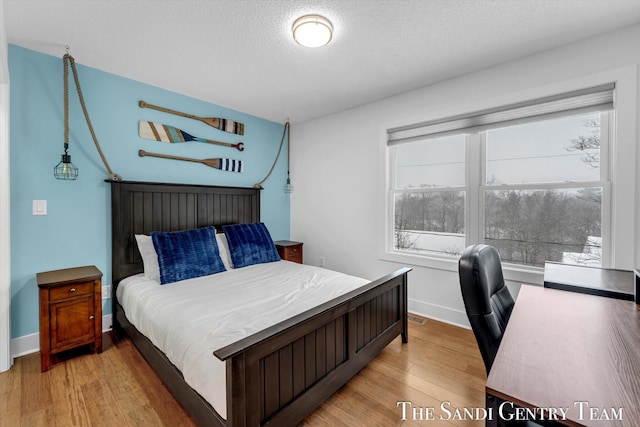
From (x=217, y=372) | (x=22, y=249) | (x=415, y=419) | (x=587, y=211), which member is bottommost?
(x=415, y=419)

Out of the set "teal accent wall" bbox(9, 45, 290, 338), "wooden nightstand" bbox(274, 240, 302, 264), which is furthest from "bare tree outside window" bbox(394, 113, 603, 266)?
"teal accent wall" bbox(9, 45, 290, 338)

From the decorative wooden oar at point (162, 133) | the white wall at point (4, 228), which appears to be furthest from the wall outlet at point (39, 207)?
the decorative wooden oar at point (162, 133)

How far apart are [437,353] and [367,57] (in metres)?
2.58

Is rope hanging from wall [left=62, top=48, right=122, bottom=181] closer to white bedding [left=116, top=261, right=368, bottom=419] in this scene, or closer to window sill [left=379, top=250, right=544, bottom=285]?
white bedding [left=116, top=261, right=368, bottom=419]

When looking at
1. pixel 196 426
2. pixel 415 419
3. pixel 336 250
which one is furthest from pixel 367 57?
pixel 196 426

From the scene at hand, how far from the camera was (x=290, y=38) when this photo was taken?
83.0 inches

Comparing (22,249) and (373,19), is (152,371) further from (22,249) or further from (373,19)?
(373,19)

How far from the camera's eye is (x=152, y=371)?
2.07m

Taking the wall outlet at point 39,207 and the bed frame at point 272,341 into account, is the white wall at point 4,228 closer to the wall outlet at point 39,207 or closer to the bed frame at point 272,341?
the wall outlet at point 39,207

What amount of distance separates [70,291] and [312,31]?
2662 millimetres

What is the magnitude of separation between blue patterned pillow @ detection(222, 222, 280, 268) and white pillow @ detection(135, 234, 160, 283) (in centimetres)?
73

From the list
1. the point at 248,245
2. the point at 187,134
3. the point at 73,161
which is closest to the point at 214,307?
the point at 248,245

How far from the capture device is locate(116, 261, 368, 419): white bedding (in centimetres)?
143

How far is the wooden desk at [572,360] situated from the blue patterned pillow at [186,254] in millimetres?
2463
